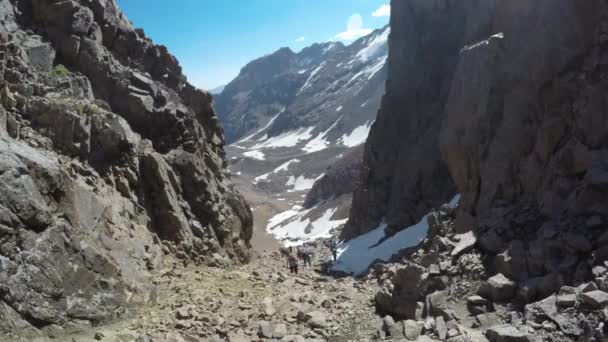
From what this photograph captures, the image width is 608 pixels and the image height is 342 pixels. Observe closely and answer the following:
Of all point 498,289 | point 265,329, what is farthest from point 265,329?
point 498,289

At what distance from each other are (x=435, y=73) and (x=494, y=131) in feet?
93.3

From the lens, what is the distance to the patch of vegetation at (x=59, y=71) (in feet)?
71.8

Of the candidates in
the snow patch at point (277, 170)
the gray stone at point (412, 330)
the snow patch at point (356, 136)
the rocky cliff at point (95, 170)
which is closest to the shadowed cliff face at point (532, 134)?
the gray stone at point (412, 330)

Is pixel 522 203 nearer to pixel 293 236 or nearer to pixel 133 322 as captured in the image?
pixel 133 322

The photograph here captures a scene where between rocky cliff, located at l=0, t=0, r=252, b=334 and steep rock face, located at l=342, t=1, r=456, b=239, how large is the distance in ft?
53.6

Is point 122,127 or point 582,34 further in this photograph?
point 122,127

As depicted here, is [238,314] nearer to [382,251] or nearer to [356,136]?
[382,251]

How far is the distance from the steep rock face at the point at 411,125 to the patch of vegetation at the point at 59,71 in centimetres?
2727

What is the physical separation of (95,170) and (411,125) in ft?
117

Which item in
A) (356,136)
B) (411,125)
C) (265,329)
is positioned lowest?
(356,136)

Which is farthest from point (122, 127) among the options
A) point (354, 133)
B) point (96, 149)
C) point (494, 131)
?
point (354, 133)

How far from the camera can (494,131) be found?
69.3 feet

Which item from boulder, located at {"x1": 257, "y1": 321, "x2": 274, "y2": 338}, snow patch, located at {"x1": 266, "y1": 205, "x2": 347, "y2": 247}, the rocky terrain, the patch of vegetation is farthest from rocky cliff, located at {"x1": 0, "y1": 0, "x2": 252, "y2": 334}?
snow patch, located at {"x1": 266, "y1": 205, "x2": 347, "y2": 247}

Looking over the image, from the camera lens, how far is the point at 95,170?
19.1m
